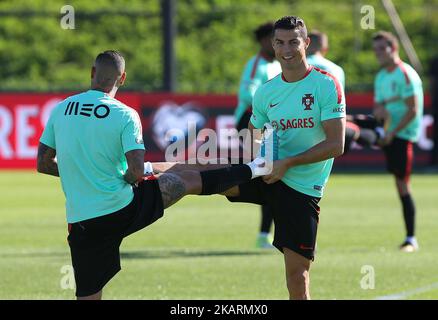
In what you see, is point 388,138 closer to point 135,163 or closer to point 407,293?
point 407,293

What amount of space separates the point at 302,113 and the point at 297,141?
0.25 m

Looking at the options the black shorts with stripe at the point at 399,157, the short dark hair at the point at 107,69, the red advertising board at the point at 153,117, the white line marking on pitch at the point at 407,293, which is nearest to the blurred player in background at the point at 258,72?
the black shorts with stripe at the point at 399,157

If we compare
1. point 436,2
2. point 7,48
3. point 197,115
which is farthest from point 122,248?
point 436,2

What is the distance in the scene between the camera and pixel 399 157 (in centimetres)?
1442

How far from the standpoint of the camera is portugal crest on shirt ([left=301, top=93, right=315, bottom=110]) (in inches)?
331

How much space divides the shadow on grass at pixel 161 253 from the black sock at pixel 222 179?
5.16 m

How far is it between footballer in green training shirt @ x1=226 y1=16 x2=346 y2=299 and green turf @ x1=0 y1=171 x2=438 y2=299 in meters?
2.16

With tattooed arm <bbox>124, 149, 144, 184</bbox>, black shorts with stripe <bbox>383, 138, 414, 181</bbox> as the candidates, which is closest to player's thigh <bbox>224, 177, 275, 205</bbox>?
Answer: tattooed arm <bbox>124, 149, 144, 184</bbox>

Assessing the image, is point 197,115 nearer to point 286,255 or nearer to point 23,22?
point 23,22

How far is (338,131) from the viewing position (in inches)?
330

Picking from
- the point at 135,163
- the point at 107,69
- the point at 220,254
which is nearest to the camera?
the point at 135,163

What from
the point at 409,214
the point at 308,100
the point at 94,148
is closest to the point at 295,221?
the point at 308,100

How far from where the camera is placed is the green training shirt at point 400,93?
14477 mm

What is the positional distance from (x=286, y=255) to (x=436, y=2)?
32.4 m
